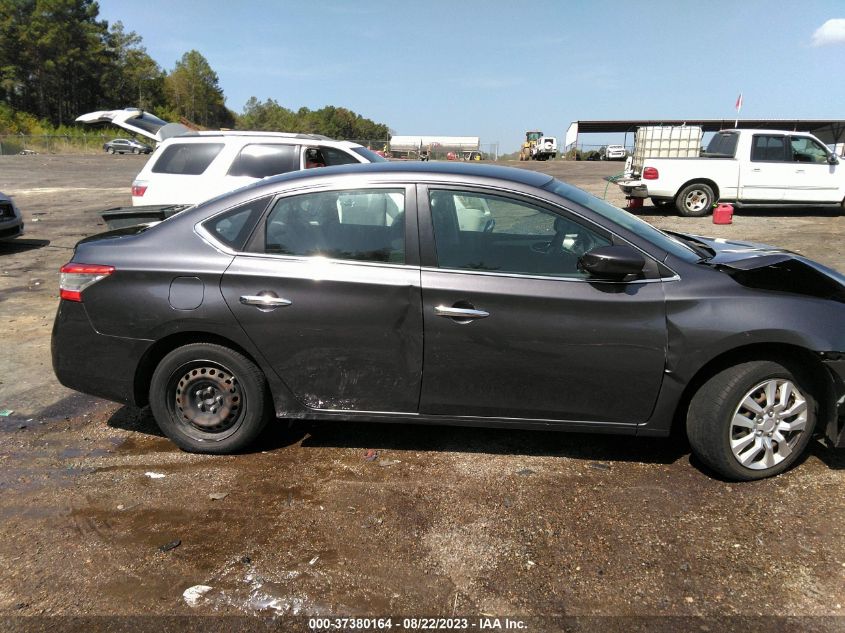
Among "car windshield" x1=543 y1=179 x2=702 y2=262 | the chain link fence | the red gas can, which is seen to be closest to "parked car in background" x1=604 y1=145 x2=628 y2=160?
the red gas can

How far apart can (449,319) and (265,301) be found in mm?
1071

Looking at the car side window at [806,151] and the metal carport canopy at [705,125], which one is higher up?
the metal carport canopy at [705,125]

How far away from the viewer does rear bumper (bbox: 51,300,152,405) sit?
3.78m

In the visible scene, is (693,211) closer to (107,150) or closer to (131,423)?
(131,423)

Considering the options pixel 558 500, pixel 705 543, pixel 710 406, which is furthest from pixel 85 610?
pixel 710 406

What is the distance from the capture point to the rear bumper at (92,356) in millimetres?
3783

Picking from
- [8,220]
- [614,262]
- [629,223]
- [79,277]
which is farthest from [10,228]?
[614,262]

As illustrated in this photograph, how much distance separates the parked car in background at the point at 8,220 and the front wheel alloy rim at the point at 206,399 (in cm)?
894

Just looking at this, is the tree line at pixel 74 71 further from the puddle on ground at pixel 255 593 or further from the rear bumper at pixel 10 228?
the puddle on ground at pixel 255 593

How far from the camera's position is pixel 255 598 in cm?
266

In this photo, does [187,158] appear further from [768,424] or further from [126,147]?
[126,147]

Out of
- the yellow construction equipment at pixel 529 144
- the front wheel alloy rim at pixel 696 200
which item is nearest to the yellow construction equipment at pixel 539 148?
the yellow construction equipment at pixel 529 144

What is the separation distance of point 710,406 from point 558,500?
968 mm

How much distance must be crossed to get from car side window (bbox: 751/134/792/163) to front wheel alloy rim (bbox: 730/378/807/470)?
13013mm
